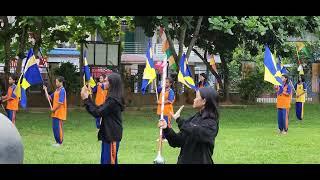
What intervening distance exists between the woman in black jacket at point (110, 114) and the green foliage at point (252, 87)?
2029 cm

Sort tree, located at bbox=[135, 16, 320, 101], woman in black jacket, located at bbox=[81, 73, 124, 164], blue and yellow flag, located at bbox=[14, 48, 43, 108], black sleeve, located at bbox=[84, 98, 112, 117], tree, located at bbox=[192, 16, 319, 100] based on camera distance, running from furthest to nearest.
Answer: tree, located at bbox=[192, 16, 319, 100] < tree, located at bbox=[135, 16, 320, 101] < blue and yellow flag, located at bbox=[14, 48, 43, 108] < woman in black jacket, located at bbox=[81, 73, 124, 164] < black sleeve, located at bbox=[84, 98, 112, 117]

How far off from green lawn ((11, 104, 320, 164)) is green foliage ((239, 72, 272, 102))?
738 cm

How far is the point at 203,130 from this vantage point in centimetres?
496

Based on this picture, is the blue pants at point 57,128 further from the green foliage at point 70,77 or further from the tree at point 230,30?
the green foliage at point 70,77

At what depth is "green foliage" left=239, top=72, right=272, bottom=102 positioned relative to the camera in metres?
27.4

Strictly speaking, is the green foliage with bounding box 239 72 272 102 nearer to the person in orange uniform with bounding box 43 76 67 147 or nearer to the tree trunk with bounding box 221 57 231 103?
the tree trunk with bounding box 221 57 231 103

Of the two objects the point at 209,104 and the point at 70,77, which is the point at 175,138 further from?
the point at 70,77

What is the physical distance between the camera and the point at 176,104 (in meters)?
24.7

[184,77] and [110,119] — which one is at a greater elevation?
[184,77]

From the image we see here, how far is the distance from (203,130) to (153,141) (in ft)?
25.9

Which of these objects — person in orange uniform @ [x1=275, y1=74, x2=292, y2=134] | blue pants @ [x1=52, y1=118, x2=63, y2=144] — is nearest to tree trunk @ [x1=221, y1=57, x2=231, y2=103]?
person in orange uniform @ [x1=275, y1=74, x2=292, y2=134]

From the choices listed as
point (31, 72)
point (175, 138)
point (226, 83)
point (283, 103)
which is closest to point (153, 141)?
point (31, 72)

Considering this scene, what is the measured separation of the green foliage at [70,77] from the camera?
23.5 metres

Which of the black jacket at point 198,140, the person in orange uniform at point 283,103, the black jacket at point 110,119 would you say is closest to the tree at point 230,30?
the person in orange uniform at point 283,103
